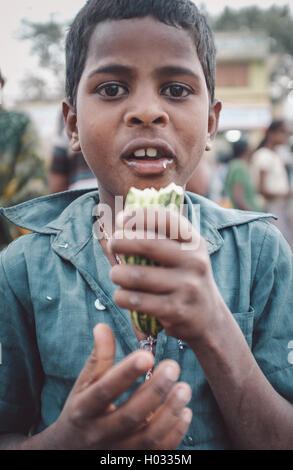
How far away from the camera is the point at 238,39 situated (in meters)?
28.9

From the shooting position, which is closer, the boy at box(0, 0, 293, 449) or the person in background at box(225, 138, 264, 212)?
the boy at box(0, 0, 293, 449)

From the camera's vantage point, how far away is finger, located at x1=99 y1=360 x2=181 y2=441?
3.43 ft

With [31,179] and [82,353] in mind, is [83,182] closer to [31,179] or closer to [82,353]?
[31,179]

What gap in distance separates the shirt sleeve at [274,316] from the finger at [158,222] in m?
0.81

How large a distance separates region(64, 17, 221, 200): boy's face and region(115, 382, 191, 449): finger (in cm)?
78

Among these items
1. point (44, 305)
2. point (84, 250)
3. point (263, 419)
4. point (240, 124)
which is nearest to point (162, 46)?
point (84, 250)

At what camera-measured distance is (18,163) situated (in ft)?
10.9

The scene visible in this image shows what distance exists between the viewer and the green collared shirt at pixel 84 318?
1595 millimetres

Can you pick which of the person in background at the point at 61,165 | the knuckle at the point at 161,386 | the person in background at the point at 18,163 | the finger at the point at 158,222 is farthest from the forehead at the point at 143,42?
the person in background at the point at 61,165

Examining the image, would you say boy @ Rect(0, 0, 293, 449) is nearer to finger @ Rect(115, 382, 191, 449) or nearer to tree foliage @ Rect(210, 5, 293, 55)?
finger @ Rect(115, 382, 191, 449)

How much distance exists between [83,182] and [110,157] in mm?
2112

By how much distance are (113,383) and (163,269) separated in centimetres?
32

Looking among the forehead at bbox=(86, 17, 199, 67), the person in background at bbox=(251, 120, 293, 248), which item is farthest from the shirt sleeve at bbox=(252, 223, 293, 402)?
the person in background at bbox=(251, 120, 293, 248)

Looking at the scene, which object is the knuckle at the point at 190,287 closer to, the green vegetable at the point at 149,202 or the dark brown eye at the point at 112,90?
the green vegetable at the point at 149,202
